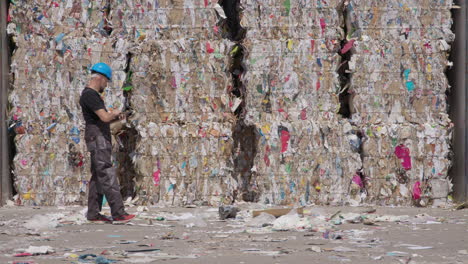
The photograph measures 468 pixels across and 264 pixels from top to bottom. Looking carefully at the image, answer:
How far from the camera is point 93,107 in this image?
7.61 meters

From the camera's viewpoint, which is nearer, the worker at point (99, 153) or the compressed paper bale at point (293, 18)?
the worker at point (99, 153)

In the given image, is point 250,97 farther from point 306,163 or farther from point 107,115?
point 107,115

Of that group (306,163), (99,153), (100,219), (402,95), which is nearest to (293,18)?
(402,95)

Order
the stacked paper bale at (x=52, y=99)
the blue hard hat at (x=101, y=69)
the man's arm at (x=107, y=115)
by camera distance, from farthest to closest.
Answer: the stacked paper bale at (x=52, y=99) < the blue hard hat at (x=101, y=69) < the man's arm at (x=107, y=115)

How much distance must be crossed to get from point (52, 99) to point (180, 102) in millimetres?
1291

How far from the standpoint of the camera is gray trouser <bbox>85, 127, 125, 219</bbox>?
7.53 m

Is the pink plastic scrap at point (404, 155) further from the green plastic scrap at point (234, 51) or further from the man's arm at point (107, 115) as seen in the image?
the man's arm at point (107, 115)

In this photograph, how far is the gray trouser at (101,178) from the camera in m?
7.53

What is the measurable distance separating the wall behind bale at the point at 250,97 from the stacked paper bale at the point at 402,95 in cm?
1

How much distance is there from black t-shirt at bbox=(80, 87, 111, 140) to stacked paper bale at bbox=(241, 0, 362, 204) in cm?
173

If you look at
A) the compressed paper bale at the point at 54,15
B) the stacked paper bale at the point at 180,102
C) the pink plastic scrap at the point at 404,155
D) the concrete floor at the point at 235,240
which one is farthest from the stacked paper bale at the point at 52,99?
the pink plastic scrap at the point at 404,155

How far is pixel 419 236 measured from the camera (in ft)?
21.2

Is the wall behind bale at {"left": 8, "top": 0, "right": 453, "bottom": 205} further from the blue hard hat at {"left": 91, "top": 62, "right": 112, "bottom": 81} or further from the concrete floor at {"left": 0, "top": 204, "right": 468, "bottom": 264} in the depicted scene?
the blue hard hat at {"left": 91, "top": 62, "right": 112, "bottom": 81}

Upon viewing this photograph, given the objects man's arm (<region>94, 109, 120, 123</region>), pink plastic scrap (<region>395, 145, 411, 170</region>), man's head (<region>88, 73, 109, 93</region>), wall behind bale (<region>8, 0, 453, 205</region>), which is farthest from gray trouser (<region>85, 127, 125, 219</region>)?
pink plastic scrap (<region>395, 145, 411, 170</region>)
